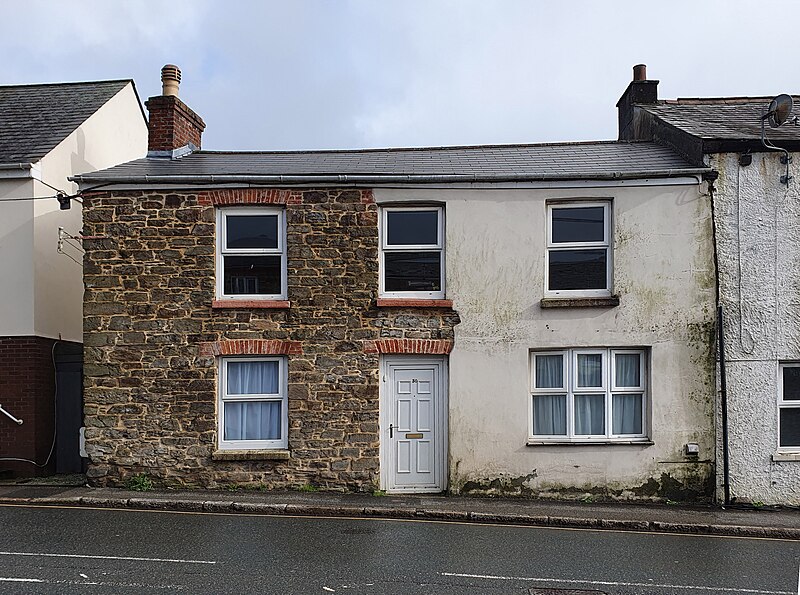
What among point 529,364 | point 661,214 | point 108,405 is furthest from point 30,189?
point 661,214

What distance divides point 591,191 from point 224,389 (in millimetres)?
6954

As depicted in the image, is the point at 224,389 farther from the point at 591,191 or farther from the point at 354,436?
the point at 591,191

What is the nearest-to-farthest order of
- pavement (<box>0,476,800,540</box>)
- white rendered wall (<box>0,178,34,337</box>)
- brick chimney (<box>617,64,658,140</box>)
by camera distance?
pavement (<box>0,476,800,540</box>) → white rendered wall (<box>0,178,34,337</box>) → brick chimney (<box>617,64,658,140</box>)

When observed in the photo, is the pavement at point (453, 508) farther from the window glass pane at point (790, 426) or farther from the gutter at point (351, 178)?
the gutter at point (351, 178)

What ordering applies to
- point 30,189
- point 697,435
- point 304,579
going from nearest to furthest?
point 304,579
point 697,435
point 30,189

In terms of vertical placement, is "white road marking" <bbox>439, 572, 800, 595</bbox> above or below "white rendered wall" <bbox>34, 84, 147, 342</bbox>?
below

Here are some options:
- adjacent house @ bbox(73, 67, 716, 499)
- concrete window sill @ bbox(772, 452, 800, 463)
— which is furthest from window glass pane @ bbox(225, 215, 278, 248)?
concrete window sill @ bbox(772, 452, 800, 463)

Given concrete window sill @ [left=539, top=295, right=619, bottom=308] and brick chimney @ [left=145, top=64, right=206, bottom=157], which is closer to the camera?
concrete window sill @ [left=539, top=295, right=619, bottom=308]

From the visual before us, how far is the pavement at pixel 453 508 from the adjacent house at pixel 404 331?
446 mm

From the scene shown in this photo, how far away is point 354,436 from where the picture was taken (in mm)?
13289

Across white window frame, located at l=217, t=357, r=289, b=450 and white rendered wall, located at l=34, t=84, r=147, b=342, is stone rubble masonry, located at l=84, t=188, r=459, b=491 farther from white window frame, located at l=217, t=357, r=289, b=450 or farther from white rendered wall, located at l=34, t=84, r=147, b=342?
white rendered wall, located at l=34, t=84, r=147, b=342

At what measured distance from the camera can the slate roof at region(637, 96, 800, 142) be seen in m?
13.7

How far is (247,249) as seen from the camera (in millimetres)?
13609

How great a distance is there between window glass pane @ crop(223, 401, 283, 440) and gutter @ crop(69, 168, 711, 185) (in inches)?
147
